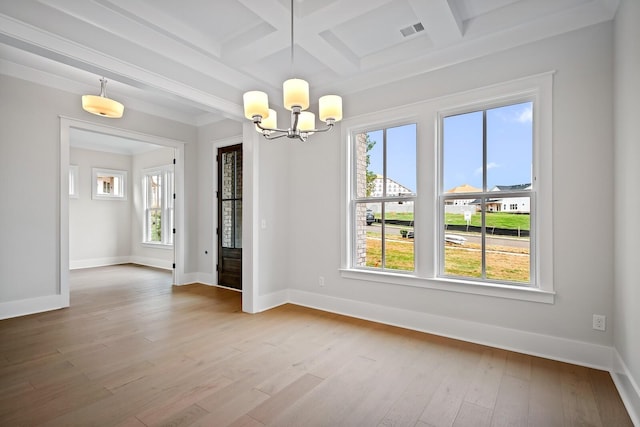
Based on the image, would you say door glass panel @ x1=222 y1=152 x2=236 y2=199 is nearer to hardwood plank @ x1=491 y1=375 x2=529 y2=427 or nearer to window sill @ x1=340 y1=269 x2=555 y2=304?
window sill @ x1=340 y1=269 x2=555 y2=304

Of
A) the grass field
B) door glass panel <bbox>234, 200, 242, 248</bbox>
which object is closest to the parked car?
the grass field

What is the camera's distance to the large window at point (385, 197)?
11.7 ft

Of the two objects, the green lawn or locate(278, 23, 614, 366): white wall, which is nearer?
locate(278, 23, 614, 366): white wall

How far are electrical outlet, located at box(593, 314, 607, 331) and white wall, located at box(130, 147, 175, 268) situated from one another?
7.40m

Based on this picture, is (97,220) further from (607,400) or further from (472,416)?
(607,400)

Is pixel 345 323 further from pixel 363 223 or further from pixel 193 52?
pixel 193 52

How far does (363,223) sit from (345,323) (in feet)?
4.01

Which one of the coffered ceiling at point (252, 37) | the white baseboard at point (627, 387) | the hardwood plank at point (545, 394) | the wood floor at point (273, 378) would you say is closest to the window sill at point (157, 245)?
the wood floor at point (273, 378)

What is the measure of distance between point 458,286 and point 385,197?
1.26m

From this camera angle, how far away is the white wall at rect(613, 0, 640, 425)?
6.42 ft

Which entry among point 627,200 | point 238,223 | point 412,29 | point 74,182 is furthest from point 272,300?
point 74,182

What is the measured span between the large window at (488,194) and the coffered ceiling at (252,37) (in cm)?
68

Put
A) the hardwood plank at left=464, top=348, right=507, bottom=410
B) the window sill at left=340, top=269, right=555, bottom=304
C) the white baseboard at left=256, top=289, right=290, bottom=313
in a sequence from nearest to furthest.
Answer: the hardwood plank at left=464, top=348, right=507, bottom=410 → the window sill at left=340, top=269, right=555, bottom=304 → the white baseboard at left=256, top=289, right=290, bottom=313

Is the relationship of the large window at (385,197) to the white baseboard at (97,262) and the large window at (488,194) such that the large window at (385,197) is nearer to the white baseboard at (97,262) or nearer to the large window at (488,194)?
the large window at (488,194)
